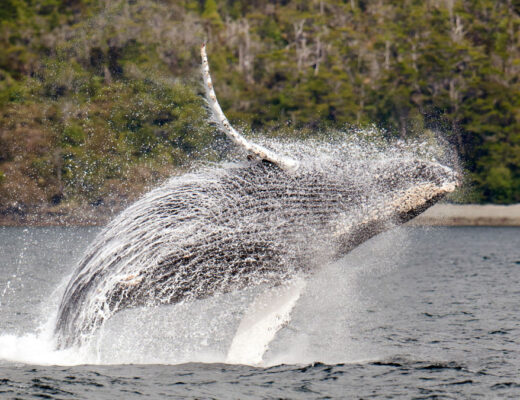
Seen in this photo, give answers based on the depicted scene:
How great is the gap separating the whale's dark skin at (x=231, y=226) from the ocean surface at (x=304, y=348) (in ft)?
3.11

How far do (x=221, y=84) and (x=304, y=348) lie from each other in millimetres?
73940

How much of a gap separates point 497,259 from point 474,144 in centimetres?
4314

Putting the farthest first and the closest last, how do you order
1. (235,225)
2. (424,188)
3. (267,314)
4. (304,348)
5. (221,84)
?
(221,84) → (304,348) → (267,314) → (424,188) → (235,225)

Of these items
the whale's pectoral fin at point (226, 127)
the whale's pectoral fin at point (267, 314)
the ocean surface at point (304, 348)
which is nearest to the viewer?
the whale's pectoral fin at point (226, 127)

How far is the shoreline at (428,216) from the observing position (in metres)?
72.5

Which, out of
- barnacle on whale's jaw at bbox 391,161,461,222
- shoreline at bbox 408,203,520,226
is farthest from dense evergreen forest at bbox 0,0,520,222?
barnacle on whale's jaw at bbox 391,161,461,222

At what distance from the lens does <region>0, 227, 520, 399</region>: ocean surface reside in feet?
39.5

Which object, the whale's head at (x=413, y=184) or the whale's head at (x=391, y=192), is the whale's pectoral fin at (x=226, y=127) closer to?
the whale's head at (x=391, y=192)

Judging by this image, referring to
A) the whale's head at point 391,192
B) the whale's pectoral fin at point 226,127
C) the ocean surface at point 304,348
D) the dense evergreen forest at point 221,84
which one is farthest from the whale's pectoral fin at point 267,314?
the dense evergreen forest at point 221,84

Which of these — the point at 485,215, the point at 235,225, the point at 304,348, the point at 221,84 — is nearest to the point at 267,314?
the point at 235,225

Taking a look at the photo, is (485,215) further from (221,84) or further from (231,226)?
(231,226)

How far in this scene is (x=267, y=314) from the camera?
1262cm

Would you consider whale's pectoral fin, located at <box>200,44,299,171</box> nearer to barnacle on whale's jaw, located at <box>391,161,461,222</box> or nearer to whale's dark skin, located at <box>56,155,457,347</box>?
whale's dark skin, located at <box>56,155,457,347</box>

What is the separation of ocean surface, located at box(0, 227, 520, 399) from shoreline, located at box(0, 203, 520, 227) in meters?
42.6
